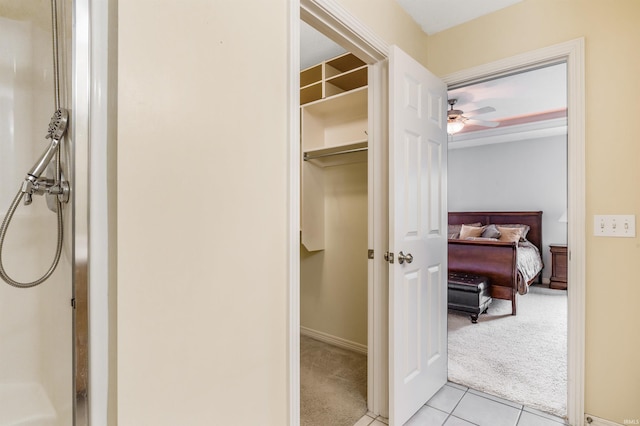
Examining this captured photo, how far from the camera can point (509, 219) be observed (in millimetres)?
5957

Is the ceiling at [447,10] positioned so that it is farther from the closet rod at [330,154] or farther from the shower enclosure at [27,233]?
the shower enclosure at [27,233]

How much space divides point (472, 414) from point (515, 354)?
118 cm

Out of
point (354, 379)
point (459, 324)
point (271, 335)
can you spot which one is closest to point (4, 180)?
point (271, 335)

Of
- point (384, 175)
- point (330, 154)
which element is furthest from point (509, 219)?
point (384, 175)

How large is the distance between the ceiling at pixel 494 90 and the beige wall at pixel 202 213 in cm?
129

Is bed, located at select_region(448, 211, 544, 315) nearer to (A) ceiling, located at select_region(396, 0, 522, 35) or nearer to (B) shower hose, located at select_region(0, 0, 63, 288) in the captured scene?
(A) ceiling, located at select_region(396, 0, 522, 35)

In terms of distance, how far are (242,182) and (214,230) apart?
7.8 inches

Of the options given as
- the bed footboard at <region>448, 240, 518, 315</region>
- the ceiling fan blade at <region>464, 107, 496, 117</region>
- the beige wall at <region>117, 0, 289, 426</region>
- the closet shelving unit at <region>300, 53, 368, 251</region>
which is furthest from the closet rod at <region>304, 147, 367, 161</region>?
the ceiling fan blade at <region>464, 107, 496, 117</region>

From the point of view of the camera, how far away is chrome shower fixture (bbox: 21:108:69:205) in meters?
0.87

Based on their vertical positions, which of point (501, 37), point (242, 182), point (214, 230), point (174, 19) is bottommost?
point (214, 230)

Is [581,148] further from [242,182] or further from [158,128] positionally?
[158,128]

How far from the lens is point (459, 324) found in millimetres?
3498

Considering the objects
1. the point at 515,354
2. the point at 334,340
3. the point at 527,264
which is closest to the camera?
the point at 515,354

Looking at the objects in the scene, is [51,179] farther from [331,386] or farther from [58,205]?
[331,386]
